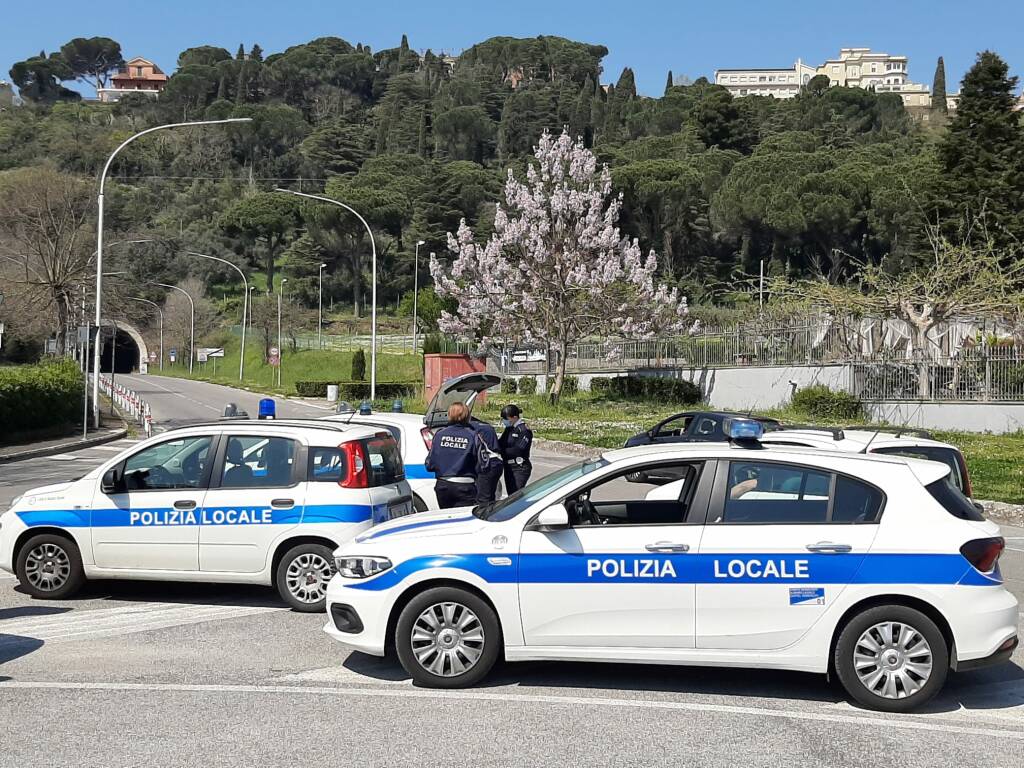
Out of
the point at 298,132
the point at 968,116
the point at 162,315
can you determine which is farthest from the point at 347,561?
the point at 298,132

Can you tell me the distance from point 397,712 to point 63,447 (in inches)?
907

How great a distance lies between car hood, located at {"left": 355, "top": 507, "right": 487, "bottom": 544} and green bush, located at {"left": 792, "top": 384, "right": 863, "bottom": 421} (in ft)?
90.4

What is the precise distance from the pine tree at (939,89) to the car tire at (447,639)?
169 meters

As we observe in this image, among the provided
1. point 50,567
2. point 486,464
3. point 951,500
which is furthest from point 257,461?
point 951,500

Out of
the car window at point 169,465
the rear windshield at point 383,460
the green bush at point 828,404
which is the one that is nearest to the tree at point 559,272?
the green bush at point 828,404

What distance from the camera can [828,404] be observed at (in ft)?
110

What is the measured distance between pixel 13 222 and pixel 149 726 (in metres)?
48.5

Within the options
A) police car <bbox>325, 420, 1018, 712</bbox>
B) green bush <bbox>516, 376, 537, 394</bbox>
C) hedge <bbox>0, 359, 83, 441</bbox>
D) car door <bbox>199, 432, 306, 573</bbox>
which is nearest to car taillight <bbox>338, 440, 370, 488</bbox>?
car door <bbox>199, 432, 306, 573</bbox>

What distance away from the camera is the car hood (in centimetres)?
675

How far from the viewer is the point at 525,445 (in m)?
12.6

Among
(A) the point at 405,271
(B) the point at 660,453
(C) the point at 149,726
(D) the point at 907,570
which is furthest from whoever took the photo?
(A) the point at 405,271

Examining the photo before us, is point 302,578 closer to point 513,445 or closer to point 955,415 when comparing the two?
point 513,445

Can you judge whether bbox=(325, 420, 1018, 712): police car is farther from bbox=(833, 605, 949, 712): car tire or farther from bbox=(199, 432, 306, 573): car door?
bbox=(199, 432, 306, 573): car door

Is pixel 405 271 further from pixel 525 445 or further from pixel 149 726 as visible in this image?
pixel 149 726
